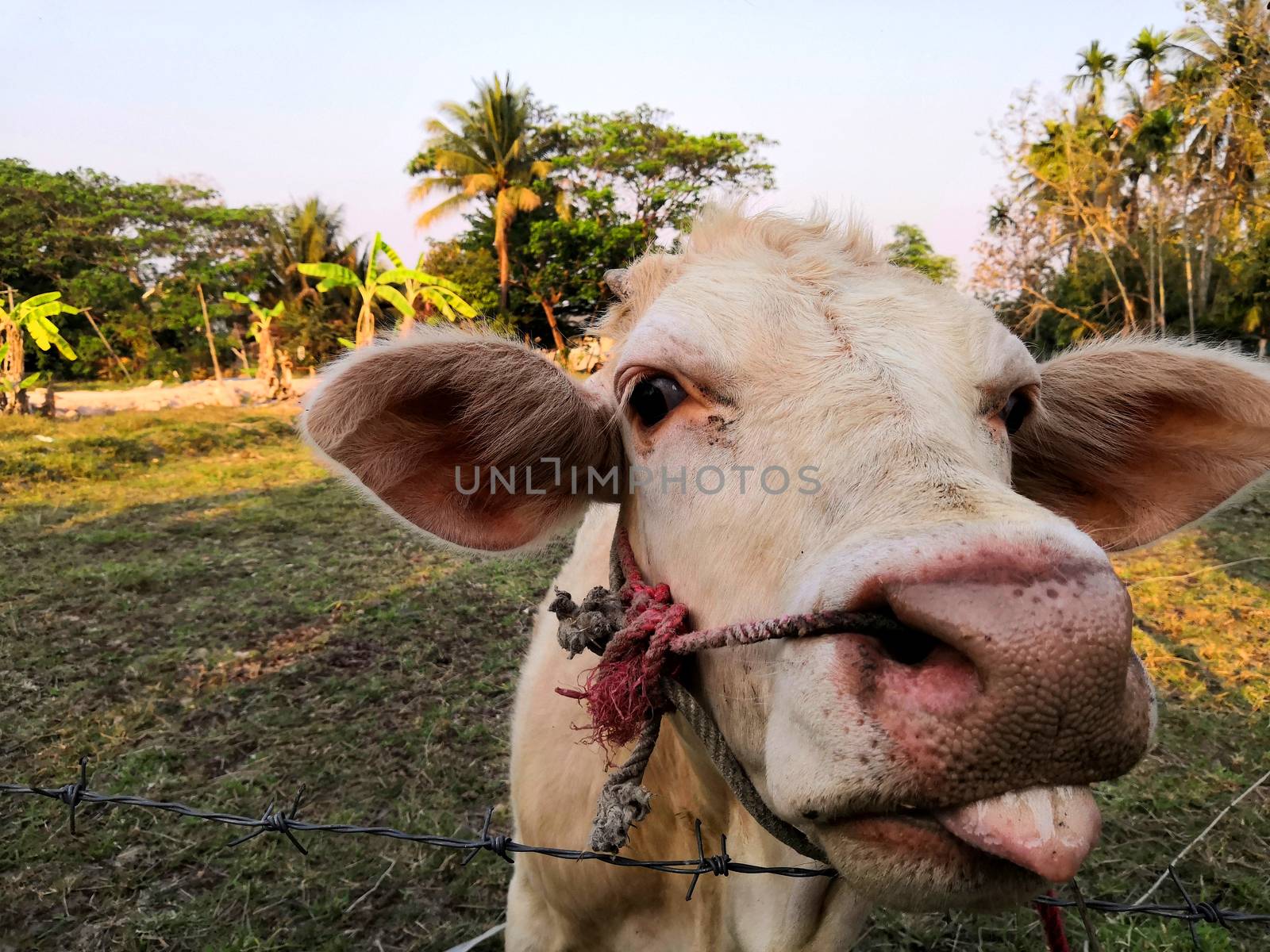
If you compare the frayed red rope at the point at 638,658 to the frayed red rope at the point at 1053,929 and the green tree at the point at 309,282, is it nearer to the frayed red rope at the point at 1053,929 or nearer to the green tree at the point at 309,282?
the frayed red rope at the point at 1053,929

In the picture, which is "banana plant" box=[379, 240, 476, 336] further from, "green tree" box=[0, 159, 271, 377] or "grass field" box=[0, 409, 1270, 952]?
"grass field" box=[0, 409, 1270, 952]

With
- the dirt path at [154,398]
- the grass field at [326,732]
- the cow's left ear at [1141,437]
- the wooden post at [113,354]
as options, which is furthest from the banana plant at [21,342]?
the cow's left ear at [1141,437]

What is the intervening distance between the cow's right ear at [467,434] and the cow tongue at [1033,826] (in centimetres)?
116

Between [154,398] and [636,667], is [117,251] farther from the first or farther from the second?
[636,667]

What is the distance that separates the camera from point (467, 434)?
1932 mm

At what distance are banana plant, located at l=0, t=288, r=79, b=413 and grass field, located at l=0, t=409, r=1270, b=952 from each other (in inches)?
506

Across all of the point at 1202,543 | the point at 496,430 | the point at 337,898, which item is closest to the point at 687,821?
the point at 496,430

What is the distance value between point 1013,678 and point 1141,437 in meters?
1.72

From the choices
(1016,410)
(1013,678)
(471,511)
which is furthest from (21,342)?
(1013,678)

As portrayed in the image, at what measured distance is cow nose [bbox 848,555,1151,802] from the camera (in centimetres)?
96

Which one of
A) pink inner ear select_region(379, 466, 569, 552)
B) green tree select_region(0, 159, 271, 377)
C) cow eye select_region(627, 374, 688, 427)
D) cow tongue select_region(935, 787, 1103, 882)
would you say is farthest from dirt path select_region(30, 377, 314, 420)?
cow tongue select_region(935, 787, 1103, 882)

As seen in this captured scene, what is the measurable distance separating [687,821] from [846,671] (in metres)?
1.16

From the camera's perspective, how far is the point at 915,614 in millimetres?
988

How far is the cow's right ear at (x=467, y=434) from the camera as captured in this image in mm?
1694
